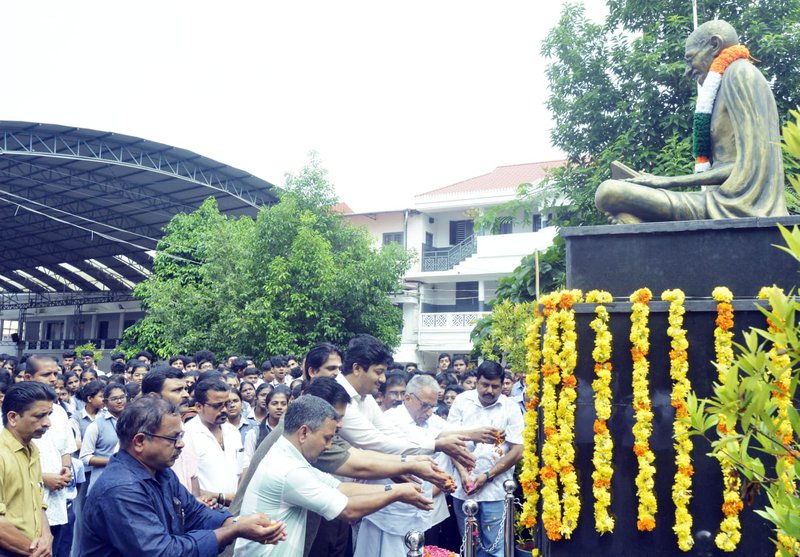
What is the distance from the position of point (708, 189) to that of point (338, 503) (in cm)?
379

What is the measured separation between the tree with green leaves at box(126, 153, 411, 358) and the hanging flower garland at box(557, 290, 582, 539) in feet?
42.5

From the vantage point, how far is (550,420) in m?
4.75

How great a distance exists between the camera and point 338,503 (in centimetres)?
346

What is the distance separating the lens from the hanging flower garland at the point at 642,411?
4.50 meters

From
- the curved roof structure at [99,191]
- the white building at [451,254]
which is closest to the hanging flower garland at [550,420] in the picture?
the curved roof structure at [99,191]

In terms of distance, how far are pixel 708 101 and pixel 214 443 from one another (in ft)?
15.0

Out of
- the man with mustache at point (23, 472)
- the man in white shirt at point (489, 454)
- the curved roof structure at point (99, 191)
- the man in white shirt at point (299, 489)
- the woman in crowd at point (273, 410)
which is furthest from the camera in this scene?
the curved roof structure at point (99, 191)

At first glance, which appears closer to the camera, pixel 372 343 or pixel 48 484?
pixel 372 343

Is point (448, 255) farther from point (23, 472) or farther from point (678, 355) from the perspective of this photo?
point (23, 472)

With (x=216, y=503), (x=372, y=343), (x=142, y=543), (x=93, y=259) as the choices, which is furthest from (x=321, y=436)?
(x=93, y=259)

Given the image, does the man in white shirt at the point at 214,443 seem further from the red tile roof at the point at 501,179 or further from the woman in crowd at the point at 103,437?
the red tile roof at the point at 501,179

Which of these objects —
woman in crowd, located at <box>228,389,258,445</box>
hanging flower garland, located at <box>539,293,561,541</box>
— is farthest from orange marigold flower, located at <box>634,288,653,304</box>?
woman in crowd, located at <box>228,389,258,445</box>

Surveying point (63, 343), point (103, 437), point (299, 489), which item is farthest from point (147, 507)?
point (63, 343)

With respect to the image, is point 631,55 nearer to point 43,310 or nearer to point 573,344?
point 573,344
